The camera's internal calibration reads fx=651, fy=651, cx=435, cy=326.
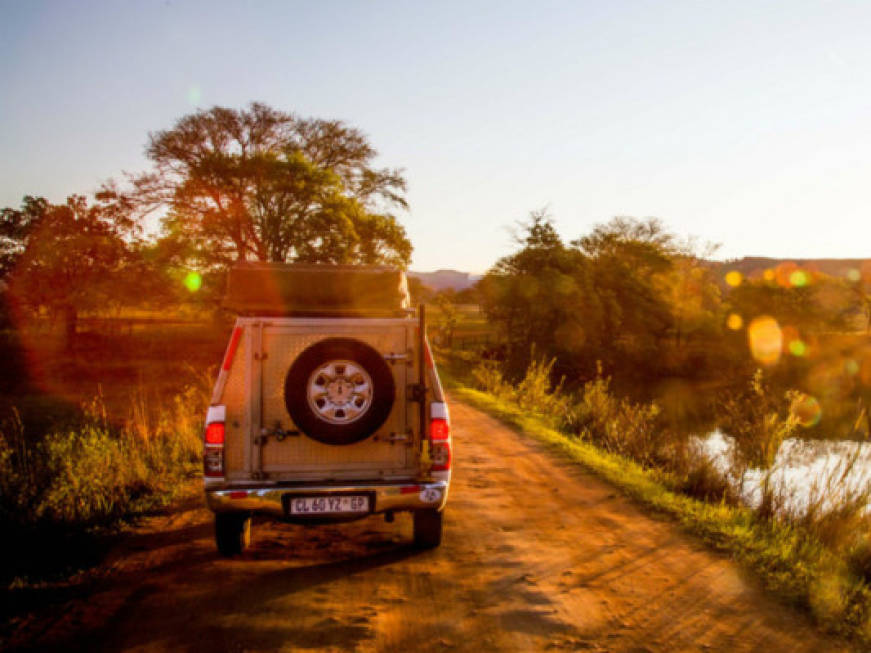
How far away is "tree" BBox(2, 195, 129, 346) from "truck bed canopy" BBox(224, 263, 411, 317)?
2473 centimetres

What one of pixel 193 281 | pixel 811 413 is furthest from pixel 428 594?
pixel 193 281

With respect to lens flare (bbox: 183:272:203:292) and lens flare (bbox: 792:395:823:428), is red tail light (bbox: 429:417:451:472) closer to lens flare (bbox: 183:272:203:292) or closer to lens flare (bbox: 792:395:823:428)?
lens flare (bbox: 792:395:823:428)

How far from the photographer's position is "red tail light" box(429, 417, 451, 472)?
199 inches

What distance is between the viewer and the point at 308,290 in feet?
20.4

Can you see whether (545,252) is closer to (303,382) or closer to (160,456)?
(160,456)

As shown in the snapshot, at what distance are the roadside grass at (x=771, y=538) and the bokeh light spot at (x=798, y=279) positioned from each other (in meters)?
48.6

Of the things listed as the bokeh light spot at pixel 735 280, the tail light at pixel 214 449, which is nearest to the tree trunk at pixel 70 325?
the tail light at pixel 214 449

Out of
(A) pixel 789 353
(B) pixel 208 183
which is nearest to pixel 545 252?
(B) pixel 208 183

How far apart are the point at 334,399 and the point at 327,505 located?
2.56 ft

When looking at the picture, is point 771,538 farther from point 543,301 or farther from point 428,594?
point 543,301

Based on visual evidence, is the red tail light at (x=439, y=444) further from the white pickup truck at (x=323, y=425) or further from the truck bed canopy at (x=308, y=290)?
the truck bed canopy at (x=308, y=290)

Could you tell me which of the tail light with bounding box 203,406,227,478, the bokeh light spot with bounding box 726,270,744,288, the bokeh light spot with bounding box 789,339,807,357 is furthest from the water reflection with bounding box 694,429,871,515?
the bokeh light spot with bounding box 726,270,744,288

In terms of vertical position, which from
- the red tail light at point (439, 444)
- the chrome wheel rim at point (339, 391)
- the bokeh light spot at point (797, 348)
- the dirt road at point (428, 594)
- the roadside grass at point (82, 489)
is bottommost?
the bokeh light spot at point (797, 348)

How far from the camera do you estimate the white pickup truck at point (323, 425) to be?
189 inches
